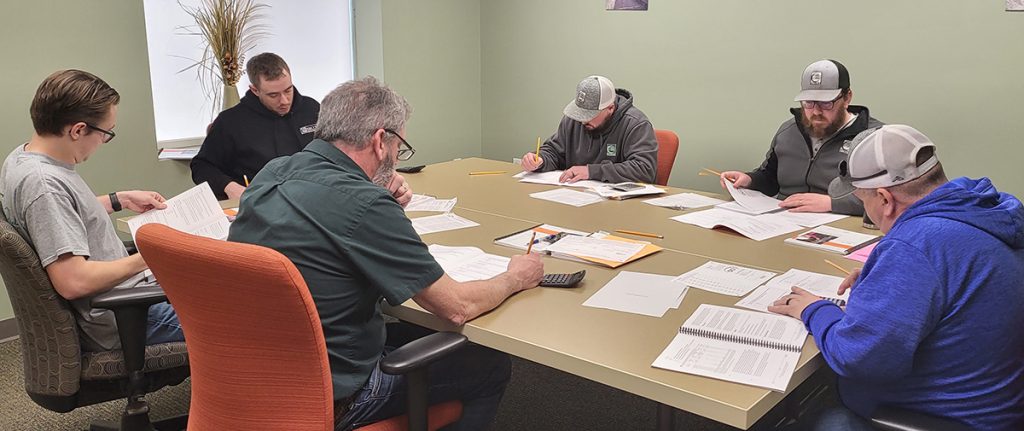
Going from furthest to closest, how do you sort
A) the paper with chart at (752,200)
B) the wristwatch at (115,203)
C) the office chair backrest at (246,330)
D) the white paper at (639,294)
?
the paper with chart at (752,200), the wristwatch at (115,203), the white paper at (639,294), the office chair backrest at (246,330)

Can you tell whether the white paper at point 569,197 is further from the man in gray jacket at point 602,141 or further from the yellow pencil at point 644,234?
the yellow pencil at point 644,234

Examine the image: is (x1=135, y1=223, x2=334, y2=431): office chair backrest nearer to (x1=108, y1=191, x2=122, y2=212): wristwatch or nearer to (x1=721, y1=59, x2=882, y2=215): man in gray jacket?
(x1=108, y1=191, x2=122, y2=212): wristwatch

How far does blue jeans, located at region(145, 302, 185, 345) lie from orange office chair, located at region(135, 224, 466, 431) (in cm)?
65

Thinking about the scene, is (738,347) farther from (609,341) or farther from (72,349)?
(72,349)

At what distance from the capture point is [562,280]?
1921 millimetres

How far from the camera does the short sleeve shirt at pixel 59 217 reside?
6.25 ft

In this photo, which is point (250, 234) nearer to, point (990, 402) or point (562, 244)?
point (562, 244)

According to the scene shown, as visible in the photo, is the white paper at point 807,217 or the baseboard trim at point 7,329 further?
the baseboard trim at point 7,329

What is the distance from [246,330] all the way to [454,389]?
0.56 m

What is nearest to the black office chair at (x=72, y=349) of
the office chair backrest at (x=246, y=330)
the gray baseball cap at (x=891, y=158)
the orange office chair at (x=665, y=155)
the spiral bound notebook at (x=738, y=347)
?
the office chair backrest at (x=246, y=330)

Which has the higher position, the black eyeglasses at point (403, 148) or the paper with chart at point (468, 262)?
the black eyeglasses at point (403, 148)

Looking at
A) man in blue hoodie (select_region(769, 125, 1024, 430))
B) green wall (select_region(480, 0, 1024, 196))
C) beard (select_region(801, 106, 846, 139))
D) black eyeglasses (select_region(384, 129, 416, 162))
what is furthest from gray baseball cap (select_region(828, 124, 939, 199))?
green wall (select_region(480, 0, 1024, 196))

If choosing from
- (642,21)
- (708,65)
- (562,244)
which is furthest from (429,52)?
(562,244)

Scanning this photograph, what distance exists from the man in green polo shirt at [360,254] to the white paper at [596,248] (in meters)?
0.40
